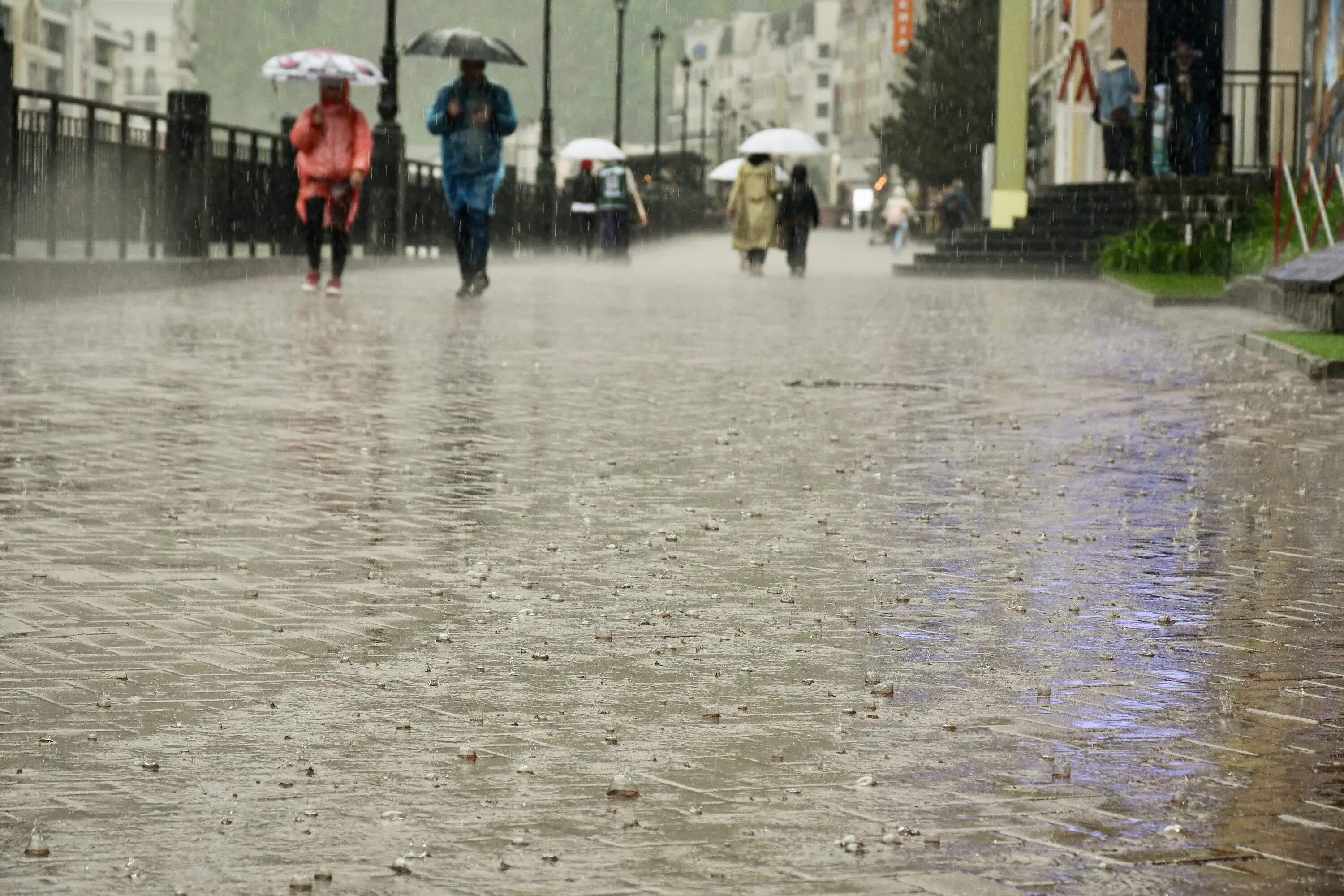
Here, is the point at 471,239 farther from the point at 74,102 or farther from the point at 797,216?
the point at 797,216

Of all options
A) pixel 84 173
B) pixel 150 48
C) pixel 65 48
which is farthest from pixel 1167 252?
pixel 150 48

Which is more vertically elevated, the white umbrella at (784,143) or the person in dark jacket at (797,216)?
the white umbrella at (784,143)

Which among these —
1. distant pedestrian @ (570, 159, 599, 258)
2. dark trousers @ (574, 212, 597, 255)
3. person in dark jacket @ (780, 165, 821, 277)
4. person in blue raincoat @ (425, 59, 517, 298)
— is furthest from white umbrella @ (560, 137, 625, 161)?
person in blue raincoat @ (425, 59, 517, 298)

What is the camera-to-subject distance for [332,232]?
21.6 meters

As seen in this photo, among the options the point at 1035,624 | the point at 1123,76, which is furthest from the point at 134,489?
the point at 1123,76

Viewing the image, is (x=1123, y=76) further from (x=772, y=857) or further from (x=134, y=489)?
(x=772, y=857)

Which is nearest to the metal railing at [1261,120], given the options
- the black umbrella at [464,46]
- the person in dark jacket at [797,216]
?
the person in dark jacket at [797,216]

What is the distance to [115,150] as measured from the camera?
21891mm

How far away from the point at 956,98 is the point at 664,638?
74.2 m

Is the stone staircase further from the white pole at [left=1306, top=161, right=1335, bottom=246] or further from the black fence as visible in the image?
the white pole at [left=1306, top=161, right=1335, bottom=246]

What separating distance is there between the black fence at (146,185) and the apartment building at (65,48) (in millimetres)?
89091

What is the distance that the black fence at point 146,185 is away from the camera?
777 inches

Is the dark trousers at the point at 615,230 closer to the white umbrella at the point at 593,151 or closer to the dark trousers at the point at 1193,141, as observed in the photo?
the white umbrella at the point at 593,151

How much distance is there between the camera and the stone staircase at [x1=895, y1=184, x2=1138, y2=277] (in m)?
35.1
